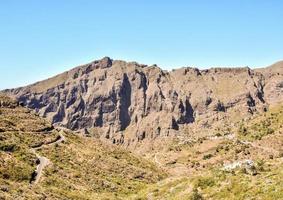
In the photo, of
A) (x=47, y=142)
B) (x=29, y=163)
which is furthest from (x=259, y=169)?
(x=47, y=142)

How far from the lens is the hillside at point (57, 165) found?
2933 inches

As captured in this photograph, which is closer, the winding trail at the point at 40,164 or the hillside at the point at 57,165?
the hillside at the point at 57,165

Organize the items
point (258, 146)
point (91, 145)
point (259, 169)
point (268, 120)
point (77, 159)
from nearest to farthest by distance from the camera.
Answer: point (259, 169), point (77, 159), point (91, 145), point (258, 146), point (268, 120)

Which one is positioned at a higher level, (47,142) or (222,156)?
(47,142)

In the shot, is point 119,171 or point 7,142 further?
point 119,171

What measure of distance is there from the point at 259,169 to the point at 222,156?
4687 inches

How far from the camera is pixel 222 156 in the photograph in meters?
162

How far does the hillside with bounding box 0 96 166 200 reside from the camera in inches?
2933

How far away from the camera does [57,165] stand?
9012cm

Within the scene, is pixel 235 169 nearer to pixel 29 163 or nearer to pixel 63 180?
pixel 63 180

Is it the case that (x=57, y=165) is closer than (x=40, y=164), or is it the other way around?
(x=40, y=164)

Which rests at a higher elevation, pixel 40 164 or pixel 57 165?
pixel 40 164

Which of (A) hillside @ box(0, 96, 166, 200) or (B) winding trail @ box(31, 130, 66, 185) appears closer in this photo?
(A) hillside @ box(0, 96, 166, 200)

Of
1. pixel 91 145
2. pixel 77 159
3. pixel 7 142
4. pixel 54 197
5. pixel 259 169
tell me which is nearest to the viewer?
pixel 259 169
